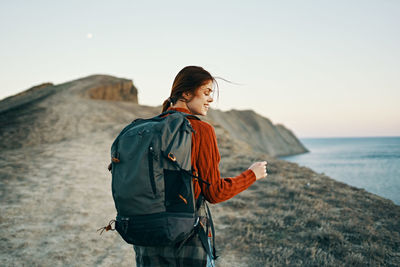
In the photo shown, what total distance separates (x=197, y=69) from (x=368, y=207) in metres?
6.78

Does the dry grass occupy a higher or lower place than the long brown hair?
lower

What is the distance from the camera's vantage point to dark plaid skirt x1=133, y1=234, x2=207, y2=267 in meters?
1.60

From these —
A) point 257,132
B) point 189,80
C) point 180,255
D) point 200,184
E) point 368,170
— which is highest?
point 189,80

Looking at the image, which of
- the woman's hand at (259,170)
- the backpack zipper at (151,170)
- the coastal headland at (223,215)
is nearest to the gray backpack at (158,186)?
the backpack zipper at (151,170)

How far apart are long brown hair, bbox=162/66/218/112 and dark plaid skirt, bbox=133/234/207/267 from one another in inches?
34.4

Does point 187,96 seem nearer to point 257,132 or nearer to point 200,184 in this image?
point 200,184

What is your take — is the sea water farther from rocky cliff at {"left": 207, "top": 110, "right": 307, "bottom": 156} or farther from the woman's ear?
rocky cliff at {"left": 207, "top": 110, "right": 307, "bottom": 156}

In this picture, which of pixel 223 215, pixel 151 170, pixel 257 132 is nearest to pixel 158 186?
pixel 151 170

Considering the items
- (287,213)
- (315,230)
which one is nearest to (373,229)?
(315,230)

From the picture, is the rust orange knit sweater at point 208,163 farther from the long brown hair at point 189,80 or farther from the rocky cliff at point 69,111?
the rocky cliff at point 69,111

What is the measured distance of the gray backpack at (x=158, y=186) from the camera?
4.95ft

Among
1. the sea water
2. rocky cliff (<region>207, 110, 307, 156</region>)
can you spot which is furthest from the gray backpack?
rocky cliff (<region>207, 110, 307, 156</region>)

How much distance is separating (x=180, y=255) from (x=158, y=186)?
0.43m

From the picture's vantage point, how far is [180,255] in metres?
1.61
